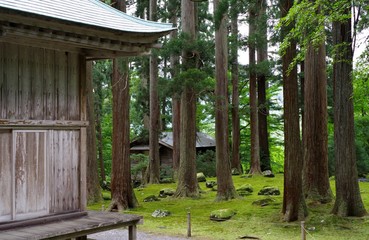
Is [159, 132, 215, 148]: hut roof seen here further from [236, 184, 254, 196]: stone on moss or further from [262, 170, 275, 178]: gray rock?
[236, 184, 254, 196]: stone on moss

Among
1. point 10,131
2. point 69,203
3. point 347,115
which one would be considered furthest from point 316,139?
point 10,131

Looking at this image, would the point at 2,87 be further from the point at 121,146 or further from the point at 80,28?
the point at 121,146

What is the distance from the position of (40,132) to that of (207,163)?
74.4 ft

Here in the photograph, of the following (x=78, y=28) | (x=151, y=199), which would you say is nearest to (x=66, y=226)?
(x=78, y=28)

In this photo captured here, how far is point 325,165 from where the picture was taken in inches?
587

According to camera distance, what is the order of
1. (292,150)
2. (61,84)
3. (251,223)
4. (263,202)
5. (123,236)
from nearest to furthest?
(61,84) < (292,150) < (123,236) < (251,223) < (263,202)

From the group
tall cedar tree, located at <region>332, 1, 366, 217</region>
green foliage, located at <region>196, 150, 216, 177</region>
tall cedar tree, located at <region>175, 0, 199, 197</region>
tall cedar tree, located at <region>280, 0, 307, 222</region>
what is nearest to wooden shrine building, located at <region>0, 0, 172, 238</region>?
tall cedar tree, located at <region>280, 0, 307, 222</region>

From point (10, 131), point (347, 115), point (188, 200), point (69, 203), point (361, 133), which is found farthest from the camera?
point (361, 133)

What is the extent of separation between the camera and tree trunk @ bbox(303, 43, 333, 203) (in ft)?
48.5

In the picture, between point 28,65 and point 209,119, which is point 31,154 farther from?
point 209,119

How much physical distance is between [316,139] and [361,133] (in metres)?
13.4

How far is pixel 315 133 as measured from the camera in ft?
49.3

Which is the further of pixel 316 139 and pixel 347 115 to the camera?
pixel 316 139

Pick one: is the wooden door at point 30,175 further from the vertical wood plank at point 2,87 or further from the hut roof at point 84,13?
the hut roof at point 84,13
